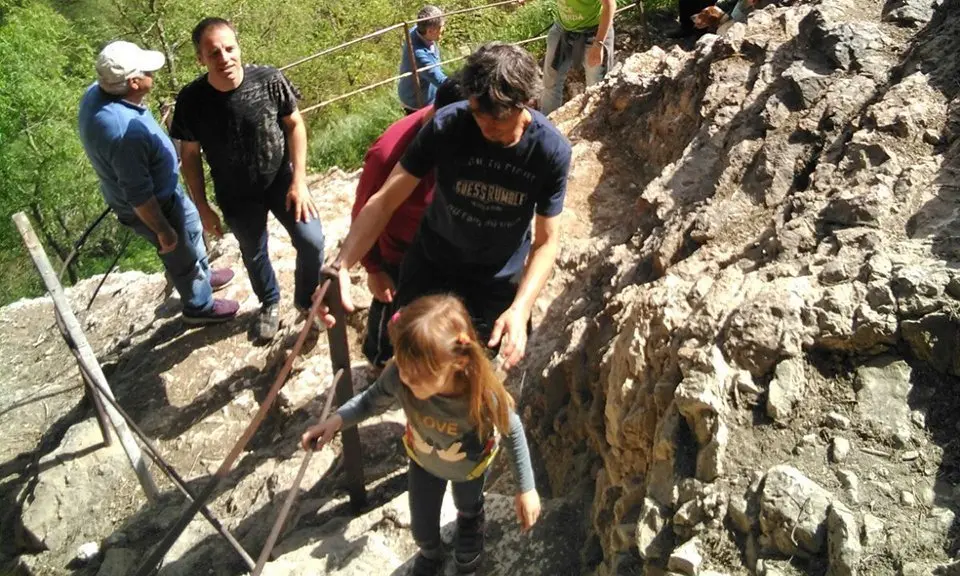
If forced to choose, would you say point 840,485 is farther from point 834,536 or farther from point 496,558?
point 496,558

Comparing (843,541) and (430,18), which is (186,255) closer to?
(430,18)

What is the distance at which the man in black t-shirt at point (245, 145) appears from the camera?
3684 mm

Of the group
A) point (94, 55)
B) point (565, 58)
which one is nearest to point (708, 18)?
point (565, 58)

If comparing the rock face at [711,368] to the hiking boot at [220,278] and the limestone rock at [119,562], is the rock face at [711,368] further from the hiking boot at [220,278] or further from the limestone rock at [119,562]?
the hiking boot at [220,278]

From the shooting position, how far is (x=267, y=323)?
4758 millimetres

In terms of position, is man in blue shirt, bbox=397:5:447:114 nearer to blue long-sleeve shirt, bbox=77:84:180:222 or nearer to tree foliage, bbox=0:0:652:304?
blue long-sleeve shirt, bbox=77:84:180:222

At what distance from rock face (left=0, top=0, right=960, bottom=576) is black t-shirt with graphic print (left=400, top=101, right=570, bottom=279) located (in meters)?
0.55

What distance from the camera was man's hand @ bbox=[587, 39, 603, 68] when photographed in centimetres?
568

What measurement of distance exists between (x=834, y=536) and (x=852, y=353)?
55 cm

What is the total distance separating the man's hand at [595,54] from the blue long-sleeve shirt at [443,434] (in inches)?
156

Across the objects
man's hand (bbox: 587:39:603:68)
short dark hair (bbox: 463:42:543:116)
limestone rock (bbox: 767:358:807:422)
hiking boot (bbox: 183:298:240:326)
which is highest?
short dark hair (bbox: 463:42:543:116)

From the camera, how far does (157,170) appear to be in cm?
404

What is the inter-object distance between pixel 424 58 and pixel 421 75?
0.16 meters

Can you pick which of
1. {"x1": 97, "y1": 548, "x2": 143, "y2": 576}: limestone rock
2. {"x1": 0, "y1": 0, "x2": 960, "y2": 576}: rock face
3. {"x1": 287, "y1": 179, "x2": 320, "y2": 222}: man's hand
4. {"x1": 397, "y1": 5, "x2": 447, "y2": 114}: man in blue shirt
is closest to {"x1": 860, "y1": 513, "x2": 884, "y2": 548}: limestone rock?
{"x1": 0, "y1": 0, "x2": 960, "y2": 576}: rock face
